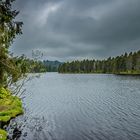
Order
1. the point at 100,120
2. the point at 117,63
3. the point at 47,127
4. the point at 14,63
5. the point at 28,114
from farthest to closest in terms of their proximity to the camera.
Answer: the point at 117,63
the point at 28,114
the point at 100,120
the point at 47,127
the point at 14,63

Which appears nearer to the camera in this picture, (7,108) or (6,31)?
(6,31)

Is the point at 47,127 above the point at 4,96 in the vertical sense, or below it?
below

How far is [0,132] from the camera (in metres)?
26.1

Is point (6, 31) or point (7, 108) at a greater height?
point (6, 31)

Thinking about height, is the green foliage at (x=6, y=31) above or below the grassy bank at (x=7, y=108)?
above

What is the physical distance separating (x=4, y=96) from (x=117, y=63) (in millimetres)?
162608

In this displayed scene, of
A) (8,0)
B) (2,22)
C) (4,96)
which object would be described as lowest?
(4,96)

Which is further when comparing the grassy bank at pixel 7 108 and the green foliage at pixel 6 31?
the grassy bank at pixel 7 108

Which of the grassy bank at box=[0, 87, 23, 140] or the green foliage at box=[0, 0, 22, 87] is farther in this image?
the grassy bank at box=[0, 87, 23, 140]

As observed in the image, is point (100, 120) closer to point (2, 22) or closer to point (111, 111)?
point (111, 111)

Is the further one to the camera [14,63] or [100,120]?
[100,120]

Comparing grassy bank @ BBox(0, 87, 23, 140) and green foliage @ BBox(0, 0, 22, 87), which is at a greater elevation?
green foliage @ BBox(0, 0, 22, 87)

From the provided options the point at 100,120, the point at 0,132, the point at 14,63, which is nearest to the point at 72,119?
the point at 100,120

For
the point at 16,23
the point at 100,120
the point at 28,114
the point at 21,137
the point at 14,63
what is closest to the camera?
the point at 16,23
